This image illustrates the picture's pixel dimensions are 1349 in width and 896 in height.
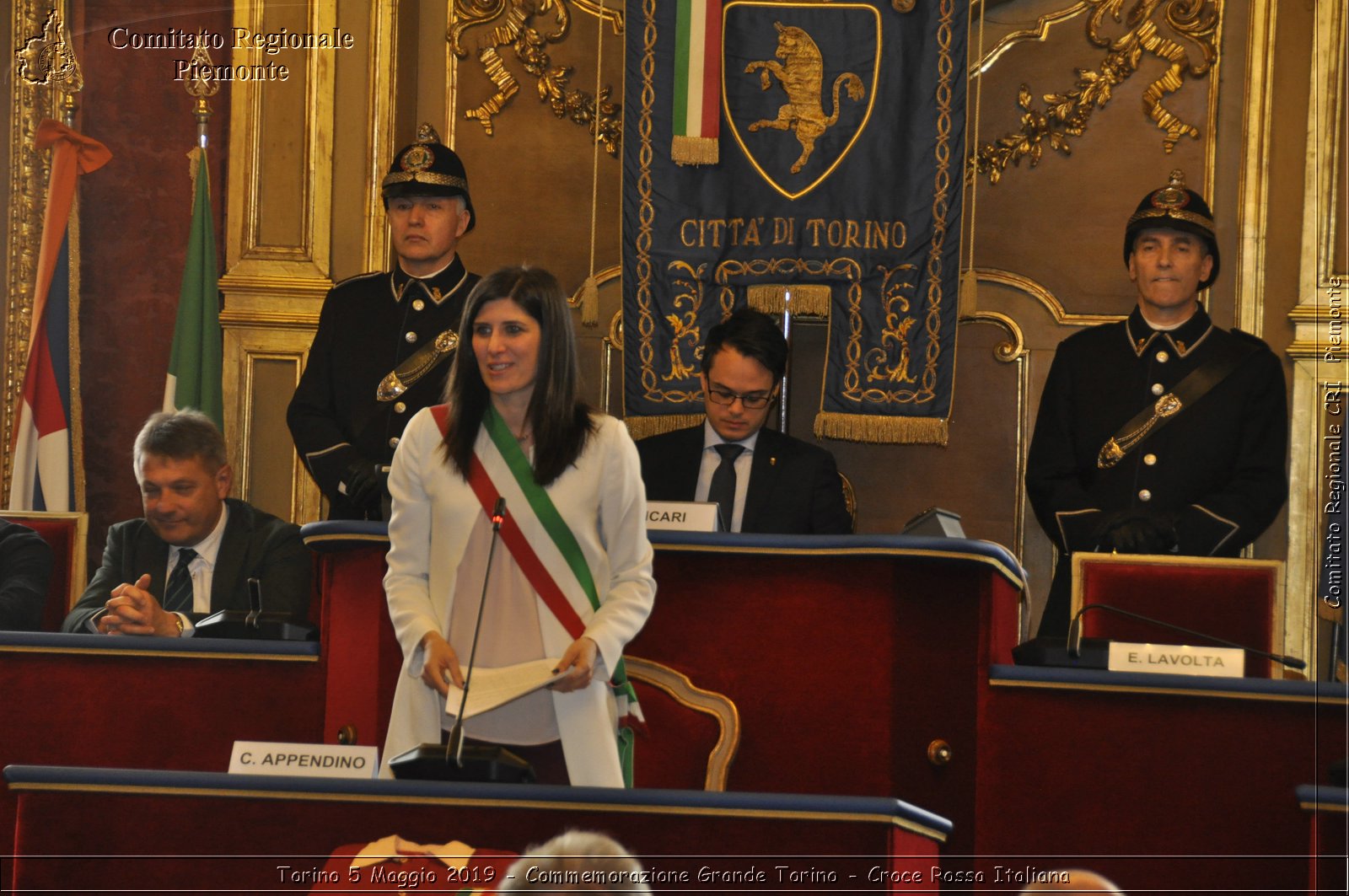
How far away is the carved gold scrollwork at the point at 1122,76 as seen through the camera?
6145 millimetres

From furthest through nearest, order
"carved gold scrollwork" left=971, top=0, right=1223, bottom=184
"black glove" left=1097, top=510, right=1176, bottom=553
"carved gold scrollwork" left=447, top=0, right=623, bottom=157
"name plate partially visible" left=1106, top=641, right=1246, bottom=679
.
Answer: "carved gold scrollwork" left=447, top=0, right=623, bottom=157, "carved gold scrollwork" left=971, top=0, right=1223, bottom=184, "black glove" left=1097, top=510, right=1176, bottom=553, "name plate partially visible" left=1106, top=641, right=1246, bottom=679

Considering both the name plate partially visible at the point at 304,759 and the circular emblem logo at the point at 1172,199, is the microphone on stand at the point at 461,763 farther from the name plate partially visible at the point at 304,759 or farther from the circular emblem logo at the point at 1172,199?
the circular emblem logo at the point at 1172,199

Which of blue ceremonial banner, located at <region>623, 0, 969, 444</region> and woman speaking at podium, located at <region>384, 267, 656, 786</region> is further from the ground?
blue ceremonial banner, located at <region>623, 0, 969, 444</region>

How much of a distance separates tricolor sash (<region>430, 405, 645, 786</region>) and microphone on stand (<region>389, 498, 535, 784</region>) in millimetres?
213

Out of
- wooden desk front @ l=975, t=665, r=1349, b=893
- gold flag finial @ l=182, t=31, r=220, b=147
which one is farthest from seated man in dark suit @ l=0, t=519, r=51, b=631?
wooden desk front @ l=975, t=665, r=1349, b=893

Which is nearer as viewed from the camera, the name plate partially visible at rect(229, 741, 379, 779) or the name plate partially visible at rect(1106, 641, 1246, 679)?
the name plate partially visible at rect(229, 741, 379, 779)

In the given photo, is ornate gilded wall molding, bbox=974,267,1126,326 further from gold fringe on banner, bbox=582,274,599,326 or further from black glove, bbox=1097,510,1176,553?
black glove, bbox=1097,510,1176,553

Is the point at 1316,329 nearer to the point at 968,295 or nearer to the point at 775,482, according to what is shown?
the point at 968,295

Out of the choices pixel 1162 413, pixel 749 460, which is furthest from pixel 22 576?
pixel 1162 413

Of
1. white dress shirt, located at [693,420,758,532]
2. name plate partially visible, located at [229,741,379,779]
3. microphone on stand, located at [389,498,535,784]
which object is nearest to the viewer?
microphone on stand, located at [389,498,535,784]

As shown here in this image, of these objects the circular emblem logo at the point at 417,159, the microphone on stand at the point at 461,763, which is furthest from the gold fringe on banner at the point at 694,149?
the microphone on stand at the point at 461,763

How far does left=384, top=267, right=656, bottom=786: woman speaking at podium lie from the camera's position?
334 centimetres

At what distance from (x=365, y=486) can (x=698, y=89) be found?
198 cm

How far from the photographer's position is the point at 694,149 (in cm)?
575
